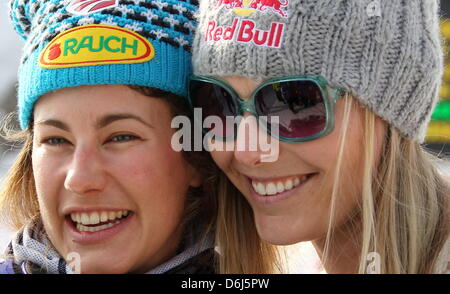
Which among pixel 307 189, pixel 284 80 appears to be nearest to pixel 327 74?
pixel 284 80

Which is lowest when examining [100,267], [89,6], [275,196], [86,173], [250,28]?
[100,267]

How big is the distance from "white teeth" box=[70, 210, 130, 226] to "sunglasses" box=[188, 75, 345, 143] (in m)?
0.62

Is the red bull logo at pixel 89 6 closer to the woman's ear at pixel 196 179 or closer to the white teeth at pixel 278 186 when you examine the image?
the woman's ear at pixel 196 179

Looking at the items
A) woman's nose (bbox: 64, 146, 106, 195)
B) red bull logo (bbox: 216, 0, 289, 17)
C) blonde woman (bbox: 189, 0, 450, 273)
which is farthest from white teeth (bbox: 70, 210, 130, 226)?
red bull logo (bbox: 216, 0, 289, 17)

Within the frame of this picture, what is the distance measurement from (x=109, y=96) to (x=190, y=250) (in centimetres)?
76

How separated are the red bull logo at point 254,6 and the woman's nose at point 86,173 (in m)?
0.77

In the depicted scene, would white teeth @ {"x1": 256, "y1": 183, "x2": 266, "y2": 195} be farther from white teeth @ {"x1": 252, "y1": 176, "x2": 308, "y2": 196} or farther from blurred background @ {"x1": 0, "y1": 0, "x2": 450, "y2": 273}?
blurred background @ {"x1": 0, "y1": 0, "x2": 450, "y2": 273}

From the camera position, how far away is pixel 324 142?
2150 millimetres

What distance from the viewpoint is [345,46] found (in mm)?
2080

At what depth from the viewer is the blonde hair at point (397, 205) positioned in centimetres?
218

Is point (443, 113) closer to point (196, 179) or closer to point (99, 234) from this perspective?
point (196, 179)

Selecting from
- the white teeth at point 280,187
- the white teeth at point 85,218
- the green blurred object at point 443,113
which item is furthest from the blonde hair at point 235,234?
the green blurred object at point 443,113

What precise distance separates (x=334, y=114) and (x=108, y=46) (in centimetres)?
92

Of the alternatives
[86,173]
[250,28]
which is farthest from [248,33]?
[86,173]
